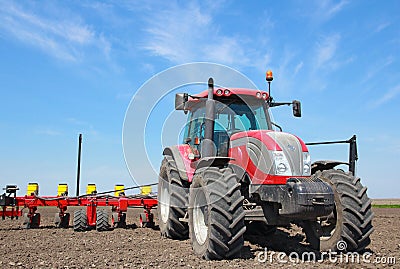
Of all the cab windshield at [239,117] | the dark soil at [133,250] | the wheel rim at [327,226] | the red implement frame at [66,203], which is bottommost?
the dark soil at [133,250]

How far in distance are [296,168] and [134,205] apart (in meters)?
5.15

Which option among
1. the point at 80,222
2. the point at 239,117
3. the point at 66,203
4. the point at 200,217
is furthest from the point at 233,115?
the point at 66,203

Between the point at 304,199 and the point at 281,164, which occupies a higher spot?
the point at 281,164

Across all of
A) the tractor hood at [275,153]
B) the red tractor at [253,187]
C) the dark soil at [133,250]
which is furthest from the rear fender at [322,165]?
the dark soil at [133,250]

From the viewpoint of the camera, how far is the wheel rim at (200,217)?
680cm

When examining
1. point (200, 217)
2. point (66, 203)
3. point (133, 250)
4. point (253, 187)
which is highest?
point (253, 187)

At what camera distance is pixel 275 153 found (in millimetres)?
6645

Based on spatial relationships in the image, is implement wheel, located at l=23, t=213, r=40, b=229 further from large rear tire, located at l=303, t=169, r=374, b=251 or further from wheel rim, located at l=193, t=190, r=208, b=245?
large rear tire, located at l=303, t=169, r=374, b=251

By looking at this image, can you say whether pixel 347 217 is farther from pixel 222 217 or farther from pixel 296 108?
pixel 296 108

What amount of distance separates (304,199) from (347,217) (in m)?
0.96

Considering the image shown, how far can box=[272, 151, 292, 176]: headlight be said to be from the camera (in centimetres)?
659

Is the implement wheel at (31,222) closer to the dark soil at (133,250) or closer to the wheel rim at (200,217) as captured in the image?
the dark soil at (133,250)

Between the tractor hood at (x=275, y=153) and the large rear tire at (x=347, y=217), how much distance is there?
1.68ft

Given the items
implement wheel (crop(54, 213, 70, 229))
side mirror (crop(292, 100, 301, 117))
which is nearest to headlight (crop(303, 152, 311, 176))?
side mirror (crop(292, 100, 301, 117))
